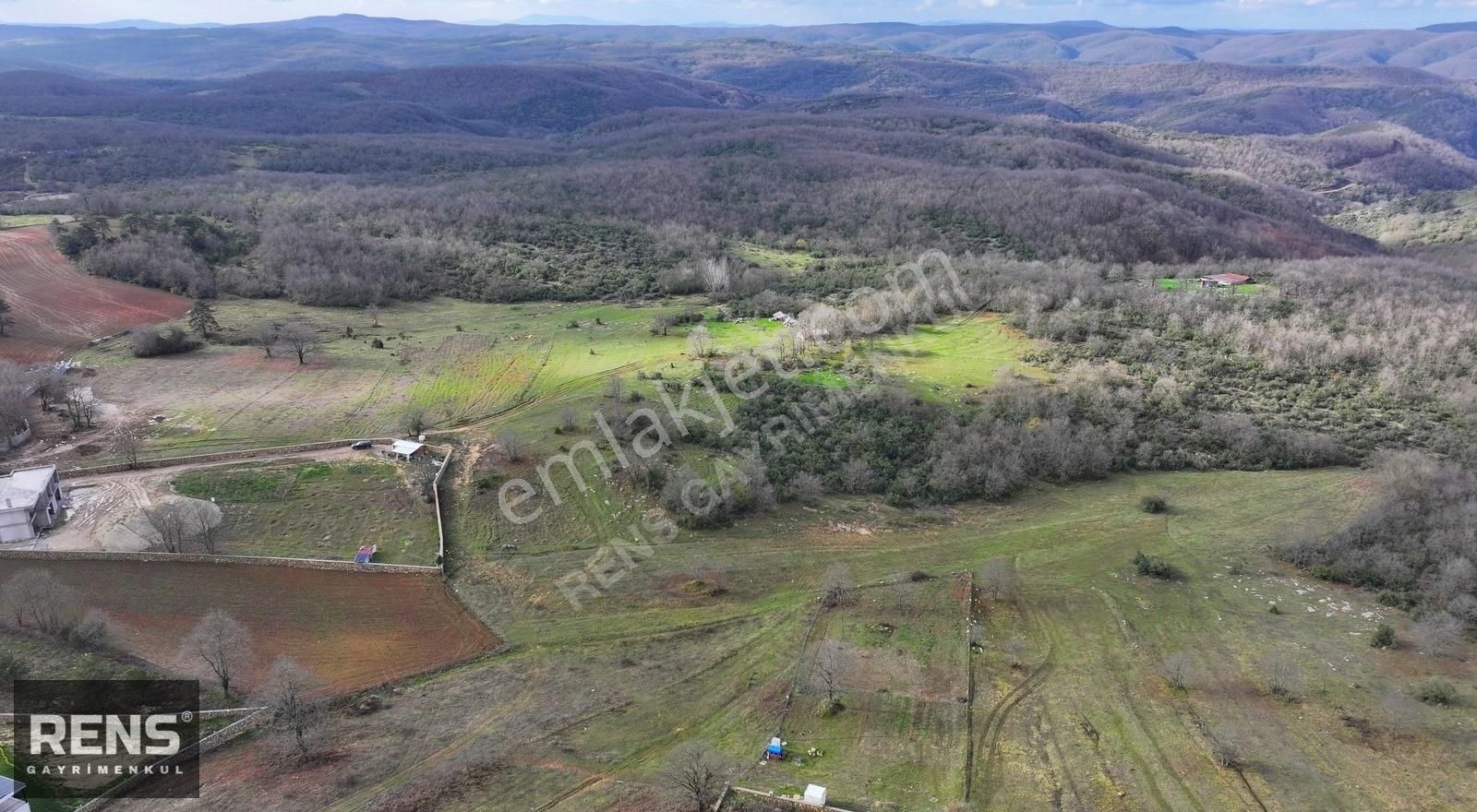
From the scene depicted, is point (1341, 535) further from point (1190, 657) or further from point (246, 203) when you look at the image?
point (246, 203)

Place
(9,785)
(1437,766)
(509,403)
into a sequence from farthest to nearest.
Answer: (509,403) → (1437,766) → (9,785)

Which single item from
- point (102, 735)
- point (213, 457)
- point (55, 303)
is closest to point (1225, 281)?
point (213, 457)

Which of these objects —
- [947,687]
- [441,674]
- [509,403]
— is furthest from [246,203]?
[947,687]

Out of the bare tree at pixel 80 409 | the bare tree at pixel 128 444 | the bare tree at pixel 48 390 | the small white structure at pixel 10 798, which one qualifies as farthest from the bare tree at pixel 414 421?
the small white structure at pixel 10 798

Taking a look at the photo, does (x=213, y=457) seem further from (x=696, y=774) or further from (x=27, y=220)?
(x=27, y=220)

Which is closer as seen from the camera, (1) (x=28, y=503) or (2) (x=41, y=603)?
(2) (x=41, y=603)

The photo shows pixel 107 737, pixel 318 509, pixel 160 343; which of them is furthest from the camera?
pixel 160 343

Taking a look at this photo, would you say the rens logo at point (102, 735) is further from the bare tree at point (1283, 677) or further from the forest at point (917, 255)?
the bare tree at point (1283, 677)
